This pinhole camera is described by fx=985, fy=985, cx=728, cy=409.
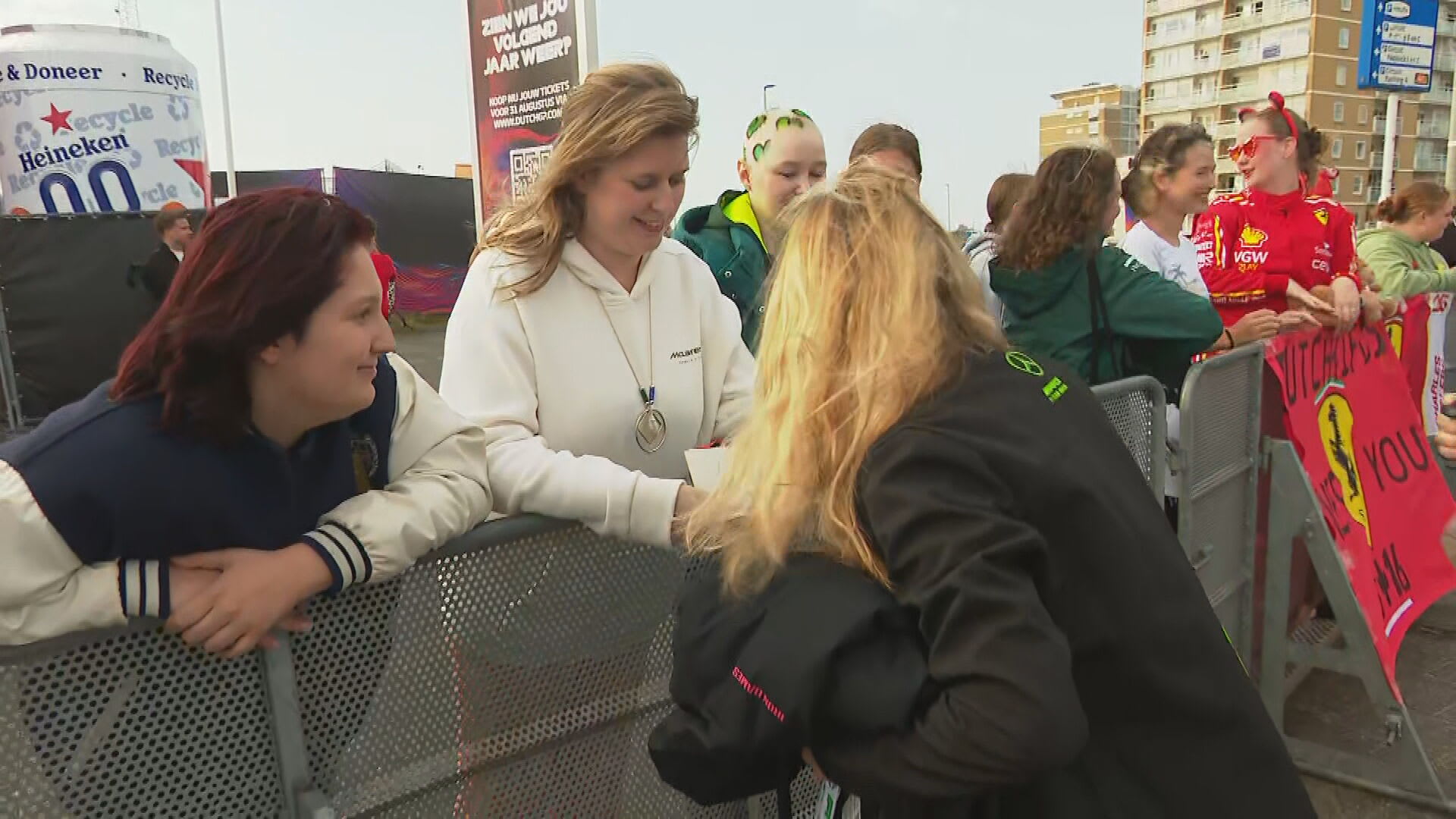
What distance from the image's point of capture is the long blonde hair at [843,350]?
49.3 inches

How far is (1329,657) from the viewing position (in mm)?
3381

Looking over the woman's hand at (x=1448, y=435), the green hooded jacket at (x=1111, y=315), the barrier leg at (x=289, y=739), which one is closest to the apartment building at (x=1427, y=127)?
the green hooded jacket at (x=1111, y=315)

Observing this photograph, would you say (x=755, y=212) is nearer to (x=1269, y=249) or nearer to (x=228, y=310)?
(x=228, y=310)

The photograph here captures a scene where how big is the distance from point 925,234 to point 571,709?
0.99 m

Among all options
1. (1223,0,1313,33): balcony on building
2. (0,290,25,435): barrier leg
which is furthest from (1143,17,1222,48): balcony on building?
(0,290,25,435): barrier leg

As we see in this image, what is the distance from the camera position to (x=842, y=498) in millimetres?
1260

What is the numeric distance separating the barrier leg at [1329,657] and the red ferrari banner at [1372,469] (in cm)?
6

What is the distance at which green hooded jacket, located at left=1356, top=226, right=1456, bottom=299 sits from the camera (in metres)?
5.70

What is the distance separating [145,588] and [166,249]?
7.97 metres

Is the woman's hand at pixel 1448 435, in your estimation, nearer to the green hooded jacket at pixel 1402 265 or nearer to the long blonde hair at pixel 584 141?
the long blonde hair at pixel 584 141

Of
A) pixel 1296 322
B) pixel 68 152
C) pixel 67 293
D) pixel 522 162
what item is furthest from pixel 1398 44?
pixel 68 152

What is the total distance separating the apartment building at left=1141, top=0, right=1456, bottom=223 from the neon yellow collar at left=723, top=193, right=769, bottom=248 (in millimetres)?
62461

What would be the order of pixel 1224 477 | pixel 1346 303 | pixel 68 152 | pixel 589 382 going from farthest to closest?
pixel 68 152
pixel 1346 303
pixel 1224 477
pixel 589 382

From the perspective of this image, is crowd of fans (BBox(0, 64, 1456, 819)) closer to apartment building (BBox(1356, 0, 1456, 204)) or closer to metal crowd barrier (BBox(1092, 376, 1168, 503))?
metal crowd barrier (BBox(1092, 376, 1168, 503))
